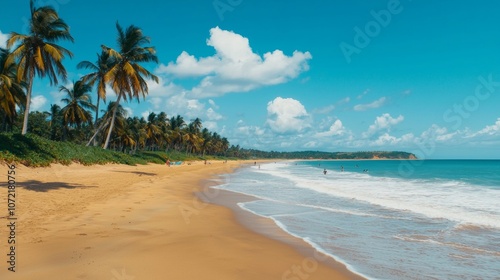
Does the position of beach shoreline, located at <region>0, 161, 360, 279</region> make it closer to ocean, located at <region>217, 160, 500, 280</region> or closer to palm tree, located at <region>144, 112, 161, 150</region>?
ocean, located at <region>217, 160, 500, 280</region>

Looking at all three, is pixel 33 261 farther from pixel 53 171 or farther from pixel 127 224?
pixel 53 171

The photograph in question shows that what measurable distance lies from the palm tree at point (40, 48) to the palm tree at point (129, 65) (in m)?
7.08

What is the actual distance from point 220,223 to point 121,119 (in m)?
45.3

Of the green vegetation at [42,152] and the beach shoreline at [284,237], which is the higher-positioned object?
the green vegetation at [42,152]

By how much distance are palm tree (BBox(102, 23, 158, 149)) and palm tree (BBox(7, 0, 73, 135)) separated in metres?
7.08

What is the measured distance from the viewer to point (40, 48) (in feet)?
81.4

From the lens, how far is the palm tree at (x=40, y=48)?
2455cm

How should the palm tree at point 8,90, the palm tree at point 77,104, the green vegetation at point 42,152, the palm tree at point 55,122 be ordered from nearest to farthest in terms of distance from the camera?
the green vegetation at point 42,152, the palm tree at point 8,90, the palm tree at point 77,104, the palm tree at point 55,122

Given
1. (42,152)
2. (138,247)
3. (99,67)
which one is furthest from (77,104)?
(138,247)

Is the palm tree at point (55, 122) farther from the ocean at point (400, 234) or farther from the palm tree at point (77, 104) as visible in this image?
the ocean at point (400, 234)

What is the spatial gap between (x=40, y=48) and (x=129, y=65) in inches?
352

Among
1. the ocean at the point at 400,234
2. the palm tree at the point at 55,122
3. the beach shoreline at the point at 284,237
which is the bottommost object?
the beach shoreline at the point at 284,237

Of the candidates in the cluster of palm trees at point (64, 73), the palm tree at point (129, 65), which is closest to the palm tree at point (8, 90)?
the cluster of palm trees at point (64, 73)

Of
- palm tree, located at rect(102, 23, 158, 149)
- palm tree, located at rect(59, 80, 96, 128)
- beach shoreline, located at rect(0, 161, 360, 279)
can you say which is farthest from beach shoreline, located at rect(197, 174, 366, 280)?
palm tree, located at rect(59, 80, 96, 128)
